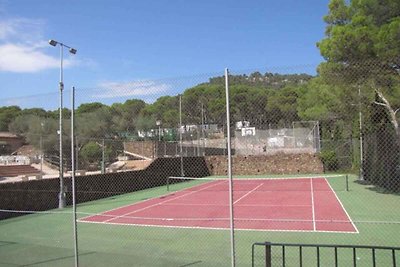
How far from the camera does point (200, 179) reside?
14.5 meters

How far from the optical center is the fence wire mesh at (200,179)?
8648 millimetres

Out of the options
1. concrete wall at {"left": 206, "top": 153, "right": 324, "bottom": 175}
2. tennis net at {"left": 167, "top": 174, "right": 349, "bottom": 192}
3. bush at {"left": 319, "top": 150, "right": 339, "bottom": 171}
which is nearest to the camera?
tennis net at {"left": 167, "top": 174, "right": 349, "bottom": 192}

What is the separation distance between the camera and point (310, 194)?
21.2 metres

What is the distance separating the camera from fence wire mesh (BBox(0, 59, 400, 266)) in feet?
28.4

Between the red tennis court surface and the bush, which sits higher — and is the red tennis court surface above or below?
below

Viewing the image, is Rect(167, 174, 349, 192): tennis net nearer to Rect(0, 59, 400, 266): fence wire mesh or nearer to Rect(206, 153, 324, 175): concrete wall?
Rect(0, 59, 400, 266): fence wire mesh

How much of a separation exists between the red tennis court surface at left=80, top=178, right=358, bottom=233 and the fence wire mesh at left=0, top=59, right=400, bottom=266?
0.16ft

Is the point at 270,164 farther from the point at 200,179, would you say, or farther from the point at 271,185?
the point at 200,179

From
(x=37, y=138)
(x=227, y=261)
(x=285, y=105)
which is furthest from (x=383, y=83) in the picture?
(x=37, y=138)

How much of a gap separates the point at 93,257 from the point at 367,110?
17862 millimetres

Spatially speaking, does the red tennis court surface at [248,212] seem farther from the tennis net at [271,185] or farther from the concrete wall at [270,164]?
the concrete wall at [270,164]

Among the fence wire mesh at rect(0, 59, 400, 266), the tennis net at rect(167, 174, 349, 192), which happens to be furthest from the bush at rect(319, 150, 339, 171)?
the tennis net at rect(167, 174, 349, 192)

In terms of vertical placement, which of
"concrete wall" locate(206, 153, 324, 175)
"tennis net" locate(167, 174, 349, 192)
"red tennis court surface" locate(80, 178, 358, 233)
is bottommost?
"tennis net" locate(167, 174, 349, 192)

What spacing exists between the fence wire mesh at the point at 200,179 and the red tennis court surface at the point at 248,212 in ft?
0.16
